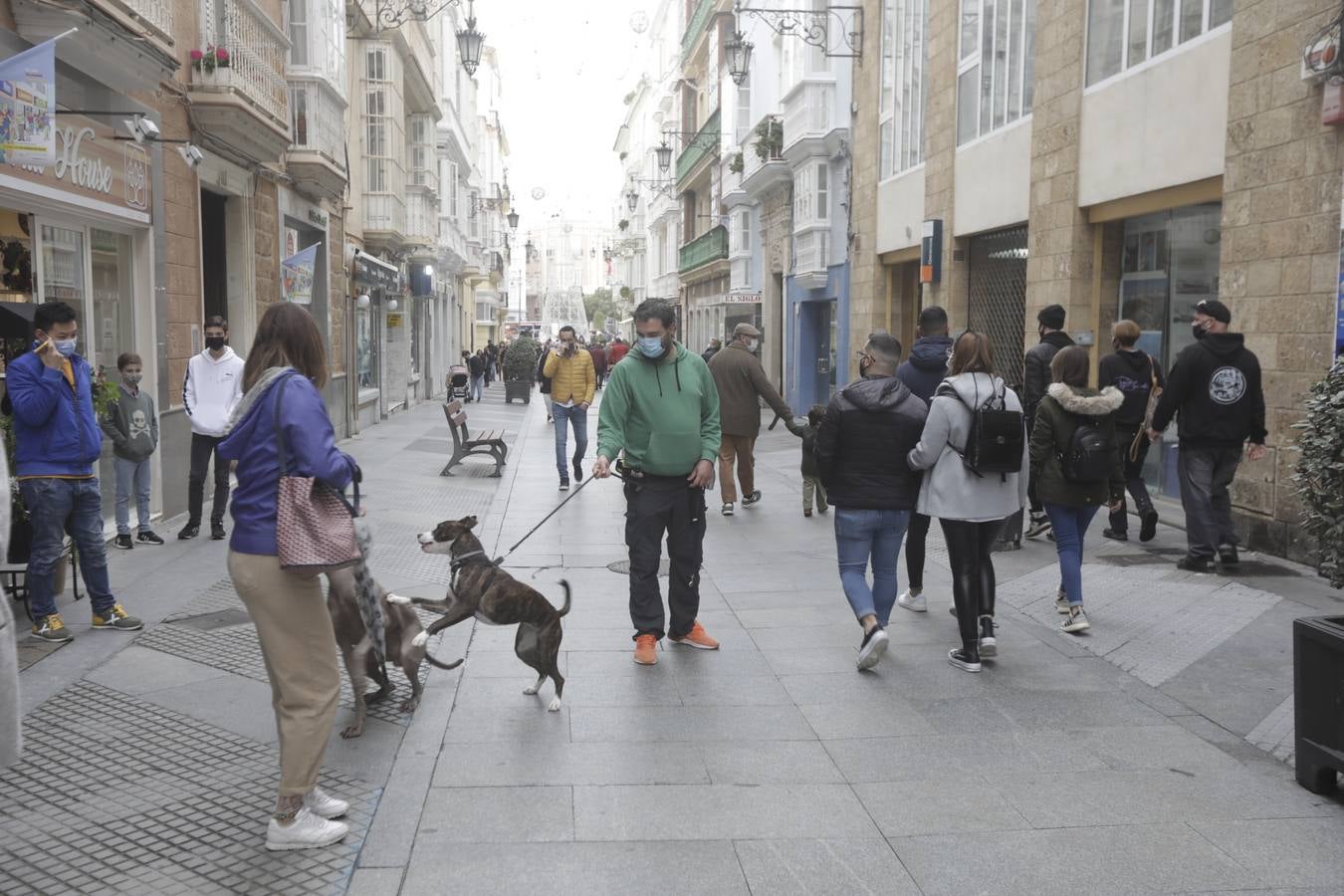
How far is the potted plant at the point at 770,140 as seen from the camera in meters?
24.8

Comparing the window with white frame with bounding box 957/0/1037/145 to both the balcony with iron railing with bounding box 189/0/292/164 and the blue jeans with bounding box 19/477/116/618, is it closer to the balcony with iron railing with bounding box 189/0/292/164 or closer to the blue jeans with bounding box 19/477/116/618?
the balcony with iron railing with bounding box 189/0/292/164

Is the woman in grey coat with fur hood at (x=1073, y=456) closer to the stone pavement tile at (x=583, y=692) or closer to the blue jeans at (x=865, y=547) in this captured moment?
the blue jeans at (x=865, y=547)

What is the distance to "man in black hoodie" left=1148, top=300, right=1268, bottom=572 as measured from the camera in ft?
25.7

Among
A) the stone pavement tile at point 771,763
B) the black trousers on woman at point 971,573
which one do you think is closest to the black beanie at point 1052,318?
the black trousers on woman at point 971,573

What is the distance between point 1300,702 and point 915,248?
14.5m

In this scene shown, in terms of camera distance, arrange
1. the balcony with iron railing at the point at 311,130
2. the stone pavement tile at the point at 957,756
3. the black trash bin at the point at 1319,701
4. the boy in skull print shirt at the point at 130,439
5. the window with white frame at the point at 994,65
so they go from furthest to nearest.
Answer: the balcony with iron railing at the point at 311,130 < the window with white frame at the point at 994,65 < the boy in skull print shirt at the point at 130,439 < the stone pavement tile at the point at 957,756 < the black trash bin at the point at 1319,701

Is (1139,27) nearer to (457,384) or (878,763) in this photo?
(878,763)

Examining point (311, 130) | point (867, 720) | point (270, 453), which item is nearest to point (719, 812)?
point (867, 720)

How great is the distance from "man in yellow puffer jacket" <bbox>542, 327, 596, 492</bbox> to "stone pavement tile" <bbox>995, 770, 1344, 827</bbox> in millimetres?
9069

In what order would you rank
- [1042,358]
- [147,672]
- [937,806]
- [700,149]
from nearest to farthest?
[937,806] < [147,672] < [1042,358] < [700,149]

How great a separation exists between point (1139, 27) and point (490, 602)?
9.19m

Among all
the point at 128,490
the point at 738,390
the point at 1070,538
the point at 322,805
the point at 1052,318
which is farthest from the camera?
the point at 738,390

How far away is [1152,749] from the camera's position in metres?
4.92

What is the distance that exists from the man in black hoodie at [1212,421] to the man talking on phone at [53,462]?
22.9ft
